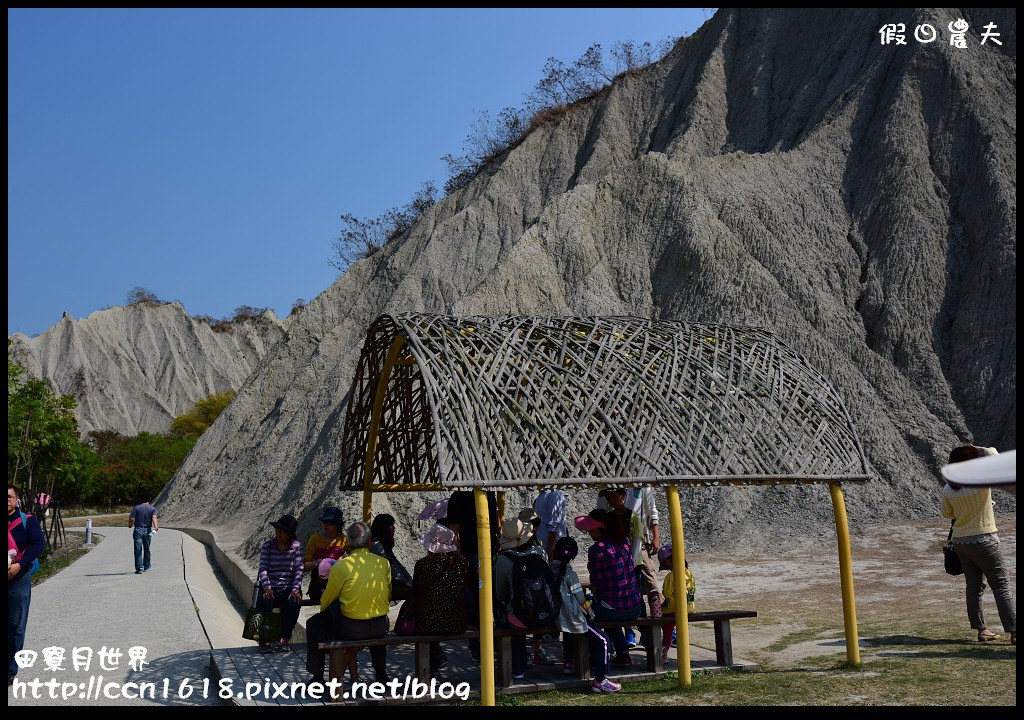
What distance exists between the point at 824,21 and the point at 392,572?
114 ft

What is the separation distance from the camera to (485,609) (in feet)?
21.9

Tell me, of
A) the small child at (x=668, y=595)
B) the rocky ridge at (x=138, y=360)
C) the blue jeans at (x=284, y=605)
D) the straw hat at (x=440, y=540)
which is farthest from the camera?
the rocky ridge at (x=138, y=360)

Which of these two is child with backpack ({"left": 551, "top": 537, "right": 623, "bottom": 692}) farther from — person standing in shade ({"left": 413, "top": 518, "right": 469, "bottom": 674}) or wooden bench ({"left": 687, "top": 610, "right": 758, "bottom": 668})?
wooden bench ({"left": 687, "top": 610, "right": 758, "bottom": 668})

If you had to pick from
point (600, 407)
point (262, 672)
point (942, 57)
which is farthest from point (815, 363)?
point (262, 672)

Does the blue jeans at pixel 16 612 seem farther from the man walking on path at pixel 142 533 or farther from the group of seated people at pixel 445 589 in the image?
the man walking on path at pixel 142 533

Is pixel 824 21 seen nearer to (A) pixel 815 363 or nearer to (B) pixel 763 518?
(A) pixel 815 363

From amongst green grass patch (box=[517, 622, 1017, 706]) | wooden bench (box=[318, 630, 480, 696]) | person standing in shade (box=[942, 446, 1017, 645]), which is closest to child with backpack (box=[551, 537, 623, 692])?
green grass patch (box=[517, 622, 1017, 706])

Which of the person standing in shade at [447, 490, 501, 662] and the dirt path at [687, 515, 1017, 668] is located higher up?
the person standing in shade at [447, 490, 501, 662]

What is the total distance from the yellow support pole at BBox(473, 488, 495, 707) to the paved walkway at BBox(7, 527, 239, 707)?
240 centimetres

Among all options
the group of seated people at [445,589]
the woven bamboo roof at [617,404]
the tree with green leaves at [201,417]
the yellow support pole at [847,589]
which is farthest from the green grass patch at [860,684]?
the tree with green leaves at [201,417]

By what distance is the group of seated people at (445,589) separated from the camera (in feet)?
23.2

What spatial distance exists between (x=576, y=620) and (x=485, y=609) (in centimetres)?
102

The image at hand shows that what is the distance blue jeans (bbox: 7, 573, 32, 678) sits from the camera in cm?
750

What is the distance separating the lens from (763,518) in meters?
19.9
